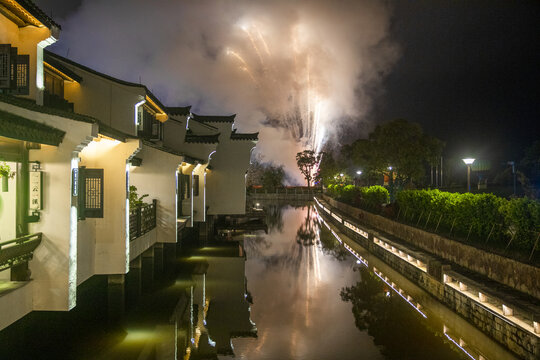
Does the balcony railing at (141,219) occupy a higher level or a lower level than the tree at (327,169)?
lower

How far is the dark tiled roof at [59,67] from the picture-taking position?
10.5 m

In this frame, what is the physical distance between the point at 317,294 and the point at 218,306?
3.86 m

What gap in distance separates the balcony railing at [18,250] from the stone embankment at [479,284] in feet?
30.4

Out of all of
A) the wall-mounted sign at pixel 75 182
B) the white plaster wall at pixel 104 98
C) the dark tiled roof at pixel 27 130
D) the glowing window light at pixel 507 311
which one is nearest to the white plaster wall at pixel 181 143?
the white plaster wall at pixel 104 98

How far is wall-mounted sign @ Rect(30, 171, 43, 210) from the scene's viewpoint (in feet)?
24.5

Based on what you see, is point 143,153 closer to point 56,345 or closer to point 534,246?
point 56,345

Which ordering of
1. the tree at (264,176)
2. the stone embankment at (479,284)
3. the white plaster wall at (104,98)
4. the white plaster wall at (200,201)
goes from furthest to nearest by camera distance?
the tree at (264,176) → the white plaster wall at (200,201) → the white plaster wall at (104,98) → the stone embankment at (479,284)

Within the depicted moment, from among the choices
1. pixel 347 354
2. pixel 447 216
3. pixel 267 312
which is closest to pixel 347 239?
pixel 447 216

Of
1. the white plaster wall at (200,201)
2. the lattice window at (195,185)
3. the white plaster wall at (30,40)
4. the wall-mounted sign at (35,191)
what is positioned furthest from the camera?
the white plaster wall at (200,201)

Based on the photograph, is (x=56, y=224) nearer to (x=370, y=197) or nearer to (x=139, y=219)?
(x=139, y=219)

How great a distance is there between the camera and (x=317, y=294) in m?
13.9

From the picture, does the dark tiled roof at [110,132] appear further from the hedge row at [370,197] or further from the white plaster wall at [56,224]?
the hedge row at [370,197]

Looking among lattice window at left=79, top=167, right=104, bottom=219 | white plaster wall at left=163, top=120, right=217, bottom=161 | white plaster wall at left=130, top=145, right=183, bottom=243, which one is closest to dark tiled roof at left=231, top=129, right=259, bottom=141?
white plaster wall at left=163, top=120, right=217, bottom=161

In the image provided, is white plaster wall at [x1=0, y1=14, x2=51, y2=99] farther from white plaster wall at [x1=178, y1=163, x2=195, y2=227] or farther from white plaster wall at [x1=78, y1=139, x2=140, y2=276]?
white plaster wall at [x1=178, y1=163, x2=195, y2=227]
